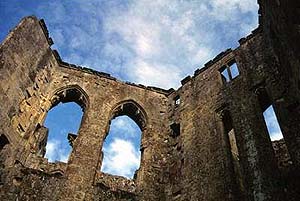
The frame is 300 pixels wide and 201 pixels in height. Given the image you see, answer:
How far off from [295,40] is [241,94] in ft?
14.9

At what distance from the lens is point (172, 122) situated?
41.2 ft

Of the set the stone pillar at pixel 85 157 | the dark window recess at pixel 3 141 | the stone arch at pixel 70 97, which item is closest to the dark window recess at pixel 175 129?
the stone pillar at pixel 85 157

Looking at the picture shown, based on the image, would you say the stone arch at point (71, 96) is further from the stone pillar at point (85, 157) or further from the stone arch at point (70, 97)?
the stone pillar at point (85, 157)

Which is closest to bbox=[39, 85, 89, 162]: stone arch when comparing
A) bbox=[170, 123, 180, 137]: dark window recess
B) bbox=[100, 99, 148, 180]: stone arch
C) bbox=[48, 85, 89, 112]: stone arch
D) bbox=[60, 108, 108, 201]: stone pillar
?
bbox=[48, 85, 89, 112]: stone arch

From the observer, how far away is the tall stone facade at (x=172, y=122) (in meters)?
8.47

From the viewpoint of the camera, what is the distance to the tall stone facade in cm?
847

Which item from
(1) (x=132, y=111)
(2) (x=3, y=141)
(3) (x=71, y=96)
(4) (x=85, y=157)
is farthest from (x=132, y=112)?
(2) (x=3, y=141)

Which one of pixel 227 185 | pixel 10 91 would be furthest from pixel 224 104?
pixel 10 91

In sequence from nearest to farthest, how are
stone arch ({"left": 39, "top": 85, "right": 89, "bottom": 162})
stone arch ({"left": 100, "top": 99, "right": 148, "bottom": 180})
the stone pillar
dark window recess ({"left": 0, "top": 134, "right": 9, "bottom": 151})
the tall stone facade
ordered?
the tall stone facade, dark window recess ({"left": 0, "top": 134, "right": 9, "bottom": 151}), the stone pillar, stone arch ({"left": 39, "top": 85, "right": 89, "bottom": 162}), stone arch ({"left": 100, "top": 99, "right": 148, "bottom": 180})

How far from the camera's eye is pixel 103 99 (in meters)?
12.6

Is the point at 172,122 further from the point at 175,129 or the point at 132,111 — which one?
the point at 132,111

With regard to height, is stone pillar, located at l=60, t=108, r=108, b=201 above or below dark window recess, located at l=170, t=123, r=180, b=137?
below

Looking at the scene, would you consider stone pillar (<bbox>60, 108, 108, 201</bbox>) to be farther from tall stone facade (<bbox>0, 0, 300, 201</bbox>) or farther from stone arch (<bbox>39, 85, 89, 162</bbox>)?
stone arch (<bbox>39, 85, 89, 162</bbox>)

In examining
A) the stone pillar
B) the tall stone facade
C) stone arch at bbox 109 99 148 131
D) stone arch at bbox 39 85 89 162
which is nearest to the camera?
the tall stone facade
